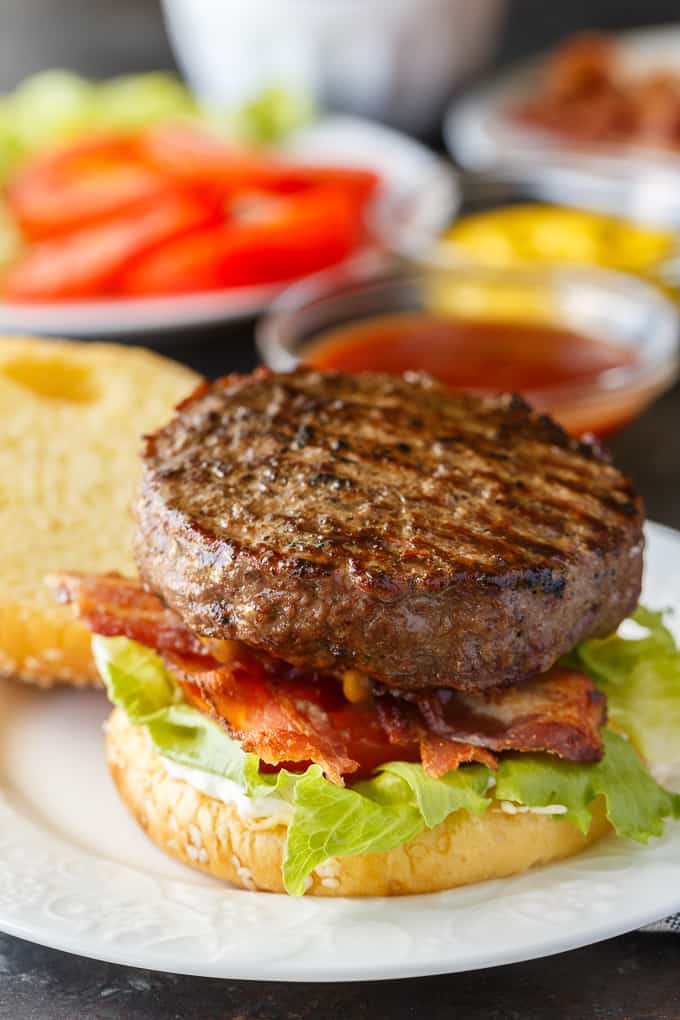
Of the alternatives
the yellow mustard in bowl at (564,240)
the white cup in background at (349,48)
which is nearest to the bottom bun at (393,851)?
the yellow mustard in bowl at (564,240)

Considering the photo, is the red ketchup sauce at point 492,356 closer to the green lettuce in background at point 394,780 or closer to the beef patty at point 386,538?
the beef patty at point 386,538

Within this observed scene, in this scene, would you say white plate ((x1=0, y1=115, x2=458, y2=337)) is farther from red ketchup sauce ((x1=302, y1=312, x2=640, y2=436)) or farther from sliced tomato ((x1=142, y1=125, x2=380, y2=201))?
red ketchup sauce ((x1=302, y1=312, x2=640, y2=436))

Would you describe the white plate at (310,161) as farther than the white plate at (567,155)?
No

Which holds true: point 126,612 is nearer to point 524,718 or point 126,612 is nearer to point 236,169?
point 524,718

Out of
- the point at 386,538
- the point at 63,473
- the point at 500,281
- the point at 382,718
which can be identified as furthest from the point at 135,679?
the point at 500,281

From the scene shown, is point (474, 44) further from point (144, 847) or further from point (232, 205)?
point (144, 847)

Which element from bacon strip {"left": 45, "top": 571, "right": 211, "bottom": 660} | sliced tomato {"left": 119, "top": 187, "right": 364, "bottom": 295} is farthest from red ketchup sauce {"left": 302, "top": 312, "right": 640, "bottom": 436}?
bacon strip {"left": 45, "top": 571, "right": 211, "bottom": 660}
